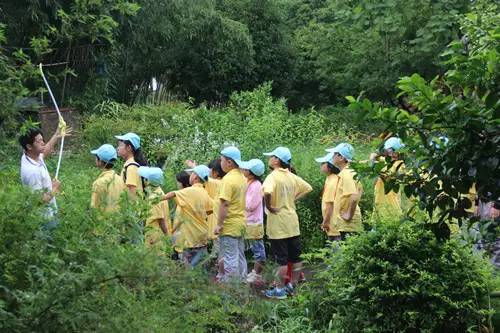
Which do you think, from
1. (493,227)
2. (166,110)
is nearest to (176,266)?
(493,227)

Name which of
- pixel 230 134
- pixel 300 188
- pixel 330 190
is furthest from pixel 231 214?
pixel 230 134

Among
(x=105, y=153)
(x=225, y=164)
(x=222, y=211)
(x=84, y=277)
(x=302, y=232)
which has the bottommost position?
(x=302, y=232)

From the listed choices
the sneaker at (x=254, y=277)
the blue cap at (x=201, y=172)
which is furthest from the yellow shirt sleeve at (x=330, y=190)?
the blue cap at (x=201, y=172)

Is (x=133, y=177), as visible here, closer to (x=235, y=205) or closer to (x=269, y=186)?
(x=235, y=205)

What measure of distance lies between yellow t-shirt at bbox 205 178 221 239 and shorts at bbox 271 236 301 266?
0.70 m

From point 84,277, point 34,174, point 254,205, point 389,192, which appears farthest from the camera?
point 254,205

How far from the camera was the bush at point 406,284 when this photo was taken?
20.5 feet

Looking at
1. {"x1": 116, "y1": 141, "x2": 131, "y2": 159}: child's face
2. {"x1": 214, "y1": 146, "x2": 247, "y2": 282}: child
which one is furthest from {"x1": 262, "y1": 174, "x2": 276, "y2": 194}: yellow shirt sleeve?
{"x1": 116, "y1": 141, "x2": 131, "y2": 159}: child's face

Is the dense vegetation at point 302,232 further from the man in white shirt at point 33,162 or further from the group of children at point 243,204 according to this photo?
the group of children at point 243,204

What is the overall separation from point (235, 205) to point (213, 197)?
0.81 m

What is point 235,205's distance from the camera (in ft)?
28.9

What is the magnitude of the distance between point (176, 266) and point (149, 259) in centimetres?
54

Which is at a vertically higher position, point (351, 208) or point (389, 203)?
point (389, 203)

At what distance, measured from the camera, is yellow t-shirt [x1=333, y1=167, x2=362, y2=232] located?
29.8 feet
